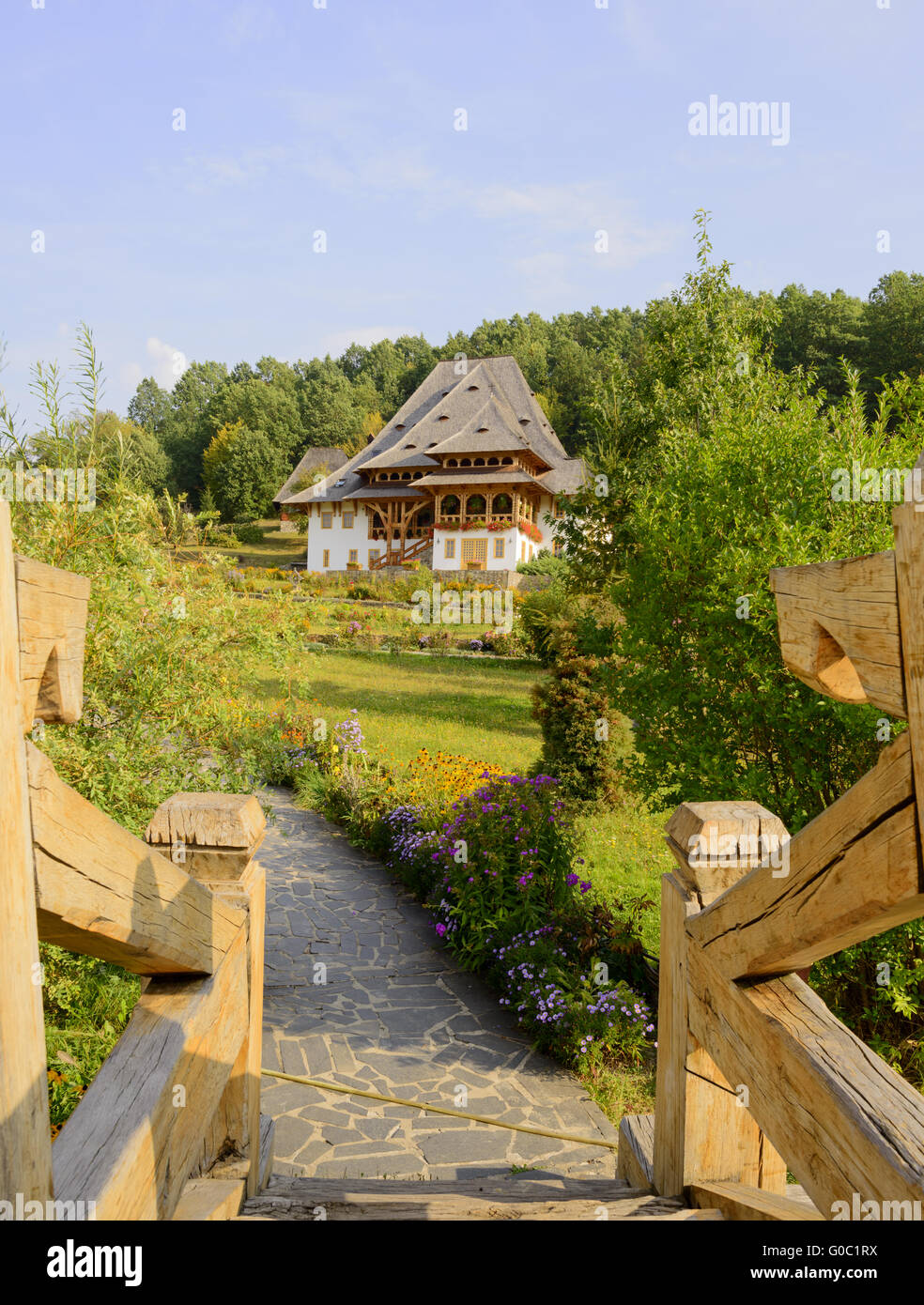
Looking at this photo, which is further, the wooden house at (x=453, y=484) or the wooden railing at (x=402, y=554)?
the wooden railing at (x=402, y=554)

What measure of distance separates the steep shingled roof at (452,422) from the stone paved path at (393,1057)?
3260 cm

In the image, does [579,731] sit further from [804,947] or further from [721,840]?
[804,947]

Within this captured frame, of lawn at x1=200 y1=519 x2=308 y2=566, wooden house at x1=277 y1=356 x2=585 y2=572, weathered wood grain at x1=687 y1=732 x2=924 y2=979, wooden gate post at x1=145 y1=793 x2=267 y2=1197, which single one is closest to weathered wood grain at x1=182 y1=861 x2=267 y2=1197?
wooden gate post at x1=145 y1=793 x2=267 y2=1197

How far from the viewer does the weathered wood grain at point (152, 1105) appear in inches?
50.7

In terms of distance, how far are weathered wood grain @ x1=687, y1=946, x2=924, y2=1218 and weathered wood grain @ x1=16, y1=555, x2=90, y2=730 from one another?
126 centimetres

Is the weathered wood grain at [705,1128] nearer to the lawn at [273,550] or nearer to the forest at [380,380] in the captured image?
the forest at [380,380]

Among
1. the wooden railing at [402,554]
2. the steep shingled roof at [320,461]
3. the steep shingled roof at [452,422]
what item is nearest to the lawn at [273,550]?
the steep shingled roof at [320,461]

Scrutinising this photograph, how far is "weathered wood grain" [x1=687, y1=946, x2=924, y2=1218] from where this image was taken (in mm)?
1212

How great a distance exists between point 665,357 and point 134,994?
945 centimetres

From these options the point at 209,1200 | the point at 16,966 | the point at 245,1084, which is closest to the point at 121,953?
the point at 16,966

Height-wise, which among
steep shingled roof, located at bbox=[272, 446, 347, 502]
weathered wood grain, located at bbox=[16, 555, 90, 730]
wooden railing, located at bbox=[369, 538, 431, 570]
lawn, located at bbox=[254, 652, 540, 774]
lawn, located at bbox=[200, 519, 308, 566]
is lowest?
lawn, located at bbox=[254, 652, 540, 774]

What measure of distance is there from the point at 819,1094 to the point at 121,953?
47.1 inches

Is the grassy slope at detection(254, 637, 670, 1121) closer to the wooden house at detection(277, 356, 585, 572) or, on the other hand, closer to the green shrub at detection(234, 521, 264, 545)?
the wooden house at detection(277, 356, 585, 572)
